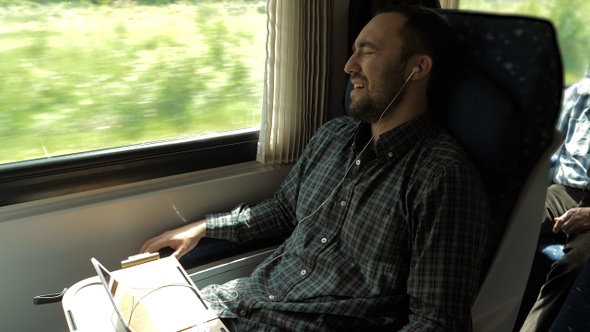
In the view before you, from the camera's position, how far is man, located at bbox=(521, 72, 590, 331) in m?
1.68

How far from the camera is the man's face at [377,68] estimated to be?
132cm

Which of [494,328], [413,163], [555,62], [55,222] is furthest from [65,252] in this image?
[555,62]

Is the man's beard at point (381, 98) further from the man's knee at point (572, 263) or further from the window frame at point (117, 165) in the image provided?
the man's knee at point (572, 263)

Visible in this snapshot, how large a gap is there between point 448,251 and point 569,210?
1052 millimetres

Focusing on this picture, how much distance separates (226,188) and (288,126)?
0.33m

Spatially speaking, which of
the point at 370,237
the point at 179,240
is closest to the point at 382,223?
the point at 370,237

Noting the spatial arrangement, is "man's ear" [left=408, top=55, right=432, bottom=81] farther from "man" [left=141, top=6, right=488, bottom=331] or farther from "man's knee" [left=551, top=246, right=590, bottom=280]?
"man's knee" [left=551, top=246, right=590, bottom=280]

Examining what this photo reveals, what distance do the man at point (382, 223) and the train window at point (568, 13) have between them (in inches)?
21.0

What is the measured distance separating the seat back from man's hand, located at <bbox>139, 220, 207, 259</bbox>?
838mm

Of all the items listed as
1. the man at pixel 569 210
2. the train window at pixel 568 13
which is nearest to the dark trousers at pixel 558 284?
the man at pixel 569 210

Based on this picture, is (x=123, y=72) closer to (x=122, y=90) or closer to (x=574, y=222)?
(x=122, y=90)

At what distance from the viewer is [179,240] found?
5.00ft

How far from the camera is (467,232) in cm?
110

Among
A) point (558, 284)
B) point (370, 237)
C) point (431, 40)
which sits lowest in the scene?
point (558, 284)
